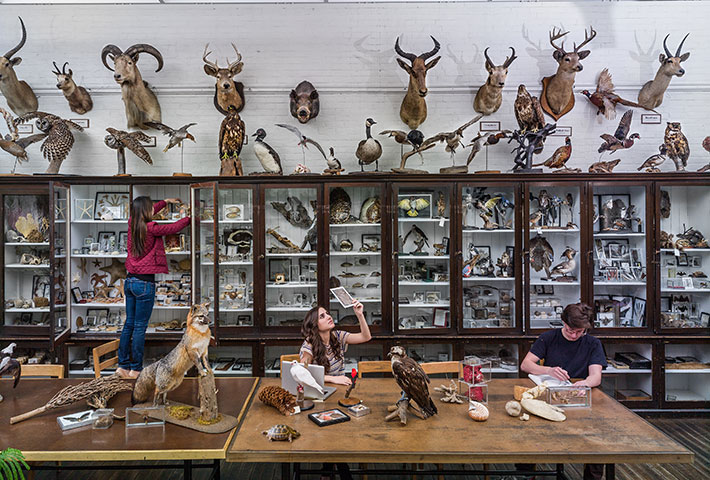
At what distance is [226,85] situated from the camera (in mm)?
4684

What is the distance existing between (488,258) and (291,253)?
2.09 m

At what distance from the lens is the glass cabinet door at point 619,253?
179 inches

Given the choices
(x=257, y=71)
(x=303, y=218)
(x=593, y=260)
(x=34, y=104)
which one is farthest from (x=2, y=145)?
(x=593, y=260)

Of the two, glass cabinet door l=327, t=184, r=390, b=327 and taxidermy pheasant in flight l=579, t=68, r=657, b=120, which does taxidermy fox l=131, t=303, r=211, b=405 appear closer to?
glass cabinet door l=327, t=184, r=390, b=327

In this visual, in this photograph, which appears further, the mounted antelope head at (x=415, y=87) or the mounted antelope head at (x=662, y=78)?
the mounted antelope head at (x=662, y=78)

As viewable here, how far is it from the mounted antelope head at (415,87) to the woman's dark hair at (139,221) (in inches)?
112

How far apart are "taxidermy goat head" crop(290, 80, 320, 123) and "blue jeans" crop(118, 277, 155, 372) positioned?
233 centimetres

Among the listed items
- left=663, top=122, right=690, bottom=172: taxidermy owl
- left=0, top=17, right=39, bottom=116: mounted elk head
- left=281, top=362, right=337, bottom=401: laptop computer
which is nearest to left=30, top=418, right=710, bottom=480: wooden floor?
left=281, top=362, right=337, bottom=401: laptop computer

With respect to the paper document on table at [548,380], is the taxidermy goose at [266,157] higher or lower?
higher

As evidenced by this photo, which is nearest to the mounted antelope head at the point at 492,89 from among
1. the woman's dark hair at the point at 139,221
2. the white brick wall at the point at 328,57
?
the white brick wall at the point at 328,57

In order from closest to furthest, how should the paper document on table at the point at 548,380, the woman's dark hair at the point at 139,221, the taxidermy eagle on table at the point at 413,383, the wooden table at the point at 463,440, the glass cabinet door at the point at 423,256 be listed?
1. the wooden table at the point at 463,440
2. the taxidermy eagle on table at the point at 413,383
3. the paper document on table at the point at 548,380
4. the woman's dark hair at the point at 139,221
5. the glass cabinet door at the point at 423,256

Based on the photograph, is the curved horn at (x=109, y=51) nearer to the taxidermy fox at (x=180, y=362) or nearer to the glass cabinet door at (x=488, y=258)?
the taxidermy fox at (x=180, y=362)

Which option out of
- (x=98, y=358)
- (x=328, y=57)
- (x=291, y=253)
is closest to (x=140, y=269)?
(x=98, y=358)

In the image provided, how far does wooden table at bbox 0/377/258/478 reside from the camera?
194cm
